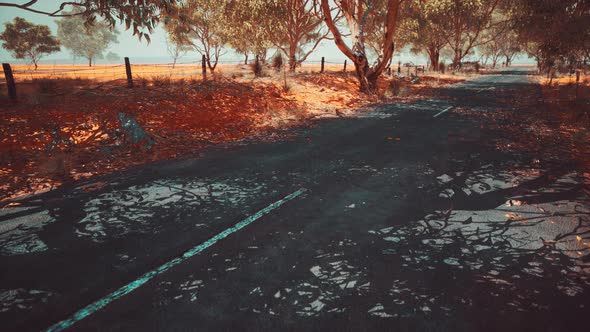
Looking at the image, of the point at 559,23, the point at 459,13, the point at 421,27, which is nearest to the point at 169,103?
the point at 559,23

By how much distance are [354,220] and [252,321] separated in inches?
92.2

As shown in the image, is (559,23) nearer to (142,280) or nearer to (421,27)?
(142,280)

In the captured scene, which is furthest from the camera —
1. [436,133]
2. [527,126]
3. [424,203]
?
[527,126]

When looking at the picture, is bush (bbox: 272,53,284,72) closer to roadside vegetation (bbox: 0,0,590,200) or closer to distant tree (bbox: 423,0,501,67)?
roadside vegetation (bbox: 0,0,590,200)

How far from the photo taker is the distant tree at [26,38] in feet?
147

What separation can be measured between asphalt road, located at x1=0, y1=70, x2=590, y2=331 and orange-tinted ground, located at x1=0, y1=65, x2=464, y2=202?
1588mm

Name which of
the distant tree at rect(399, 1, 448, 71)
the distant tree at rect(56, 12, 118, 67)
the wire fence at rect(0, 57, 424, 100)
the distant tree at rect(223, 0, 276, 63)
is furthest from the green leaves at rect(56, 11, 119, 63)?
the distant tree at rect(399, 1, 448, 71)

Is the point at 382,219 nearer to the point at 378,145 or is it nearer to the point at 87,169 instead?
the point at 378,145

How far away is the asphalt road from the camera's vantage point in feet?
9.55

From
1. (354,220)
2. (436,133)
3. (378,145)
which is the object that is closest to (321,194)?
(354,220)

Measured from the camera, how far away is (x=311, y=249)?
3926mm

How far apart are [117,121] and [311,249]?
8802 millimetres

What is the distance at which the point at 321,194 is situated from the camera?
5602 mm

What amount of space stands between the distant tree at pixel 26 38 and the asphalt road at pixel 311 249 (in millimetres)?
55156
